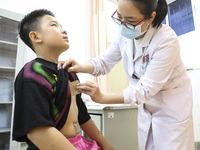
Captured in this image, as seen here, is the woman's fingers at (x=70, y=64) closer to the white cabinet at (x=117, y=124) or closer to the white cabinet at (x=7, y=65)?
the white cabinet at (x=117, y=124)

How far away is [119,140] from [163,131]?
0.84 m

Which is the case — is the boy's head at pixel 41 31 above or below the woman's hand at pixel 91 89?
above

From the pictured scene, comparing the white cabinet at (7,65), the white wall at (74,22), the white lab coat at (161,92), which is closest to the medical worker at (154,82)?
the white lab coat at (161,92)

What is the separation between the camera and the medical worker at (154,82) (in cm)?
84

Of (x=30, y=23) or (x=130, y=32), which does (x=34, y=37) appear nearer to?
(x=30, y=23)

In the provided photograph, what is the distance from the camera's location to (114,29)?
317cm

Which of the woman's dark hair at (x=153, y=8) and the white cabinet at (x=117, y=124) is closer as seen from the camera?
the woman's dark hair at (x=153, y=8)

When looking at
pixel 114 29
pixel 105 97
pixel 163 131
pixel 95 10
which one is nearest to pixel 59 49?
pixel 105 97

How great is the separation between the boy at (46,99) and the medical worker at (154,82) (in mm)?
128

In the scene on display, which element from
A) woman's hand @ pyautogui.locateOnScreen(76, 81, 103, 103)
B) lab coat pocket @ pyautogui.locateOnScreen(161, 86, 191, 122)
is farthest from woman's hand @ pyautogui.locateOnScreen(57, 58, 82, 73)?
lab coat pocket @ pyautogui.locateOnScreen(161, 86, 191, 122)

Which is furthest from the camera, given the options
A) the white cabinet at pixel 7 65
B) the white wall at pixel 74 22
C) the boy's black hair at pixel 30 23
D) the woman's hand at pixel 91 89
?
the white wall at pixel 74 22

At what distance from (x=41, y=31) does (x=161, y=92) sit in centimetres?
84

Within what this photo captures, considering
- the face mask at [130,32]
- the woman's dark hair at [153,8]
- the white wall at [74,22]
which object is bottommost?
the face mask at [130,32]

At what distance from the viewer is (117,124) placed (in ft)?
5.41
